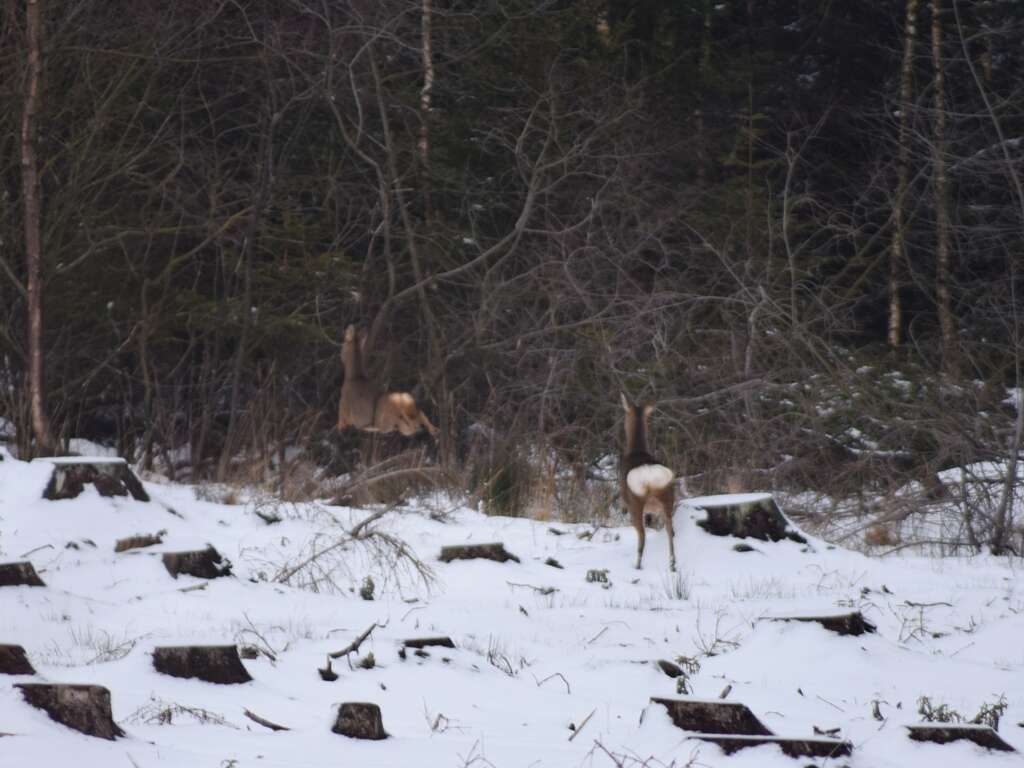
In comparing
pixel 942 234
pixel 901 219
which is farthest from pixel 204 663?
pixel 901 219

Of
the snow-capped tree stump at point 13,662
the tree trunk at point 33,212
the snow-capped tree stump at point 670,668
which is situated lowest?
the snow-capped tree stump at point 670,668

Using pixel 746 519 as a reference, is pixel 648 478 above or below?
above

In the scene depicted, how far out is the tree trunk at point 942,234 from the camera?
16078mm

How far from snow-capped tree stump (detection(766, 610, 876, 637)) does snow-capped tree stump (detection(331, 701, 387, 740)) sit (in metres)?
2.61

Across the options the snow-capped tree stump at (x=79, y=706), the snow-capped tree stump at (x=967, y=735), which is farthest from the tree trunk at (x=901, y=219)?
the snow-capped tree stump at (x=79, y=706)

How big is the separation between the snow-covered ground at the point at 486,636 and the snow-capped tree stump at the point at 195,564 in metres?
0.09

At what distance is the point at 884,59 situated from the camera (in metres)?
24.2

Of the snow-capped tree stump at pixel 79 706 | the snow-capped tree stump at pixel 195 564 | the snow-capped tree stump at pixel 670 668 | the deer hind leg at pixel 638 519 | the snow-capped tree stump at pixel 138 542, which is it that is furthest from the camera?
the deer hind leg at pixel 638 519

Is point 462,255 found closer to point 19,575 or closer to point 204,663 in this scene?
point 19,575

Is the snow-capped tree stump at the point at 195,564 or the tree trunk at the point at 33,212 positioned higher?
the tree trunk at the point at 33,212

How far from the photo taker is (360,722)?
4.77m

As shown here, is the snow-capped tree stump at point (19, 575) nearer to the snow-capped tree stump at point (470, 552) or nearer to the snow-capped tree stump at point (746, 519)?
the snow-capped tree stump at point (470, 552)

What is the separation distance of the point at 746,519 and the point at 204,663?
5.80 meters

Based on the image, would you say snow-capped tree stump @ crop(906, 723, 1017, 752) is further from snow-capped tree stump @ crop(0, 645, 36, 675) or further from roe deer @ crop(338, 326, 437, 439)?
roe deer @ crop(338, 326, 437, 439)
